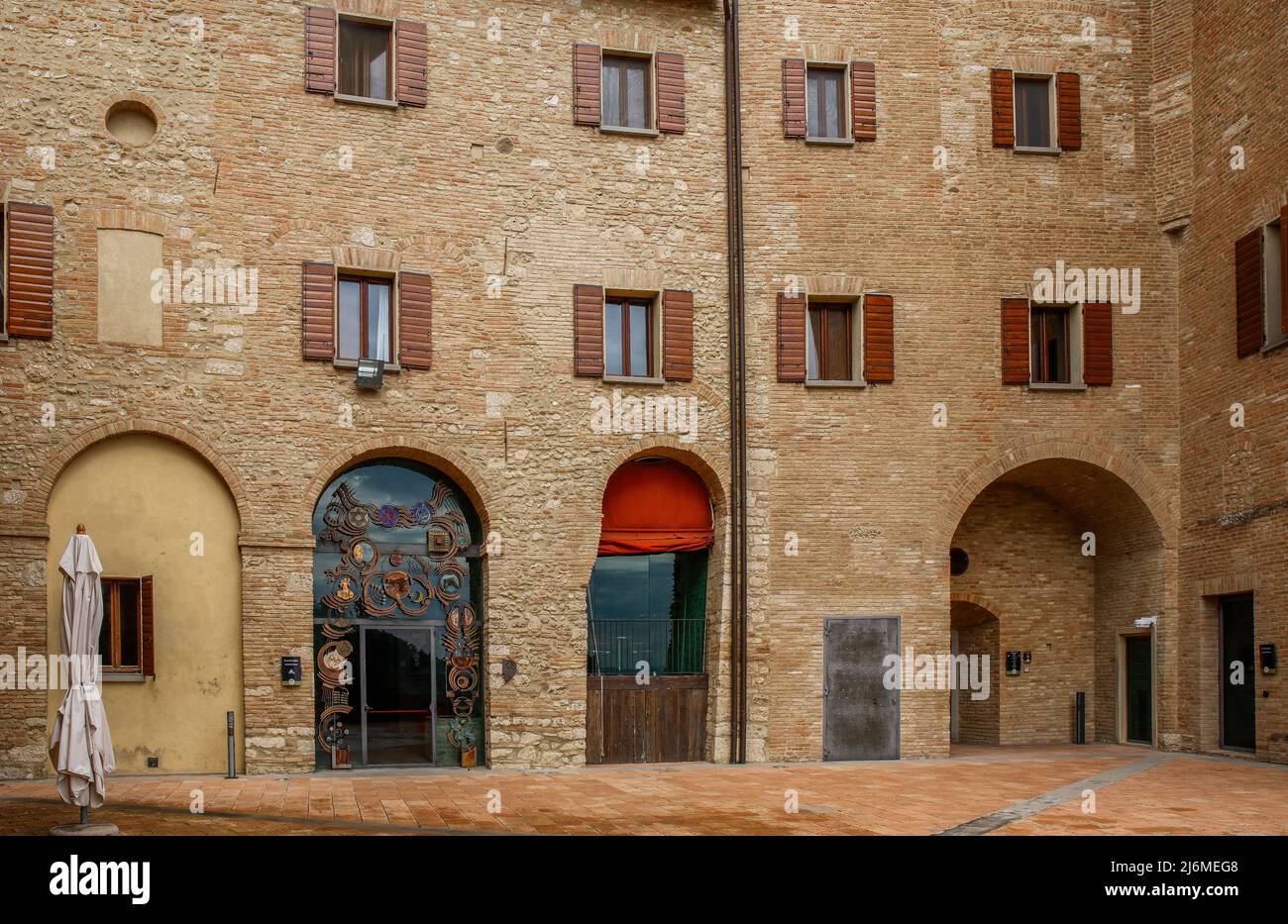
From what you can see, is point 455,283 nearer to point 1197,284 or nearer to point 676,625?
point 676,625

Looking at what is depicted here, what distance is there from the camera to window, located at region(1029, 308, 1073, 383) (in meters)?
21.7

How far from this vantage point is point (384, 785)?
17141 millimetres

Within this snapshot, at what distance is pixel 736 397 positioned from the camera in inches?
810

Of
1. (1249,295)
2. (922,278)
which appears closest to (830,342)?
(922,278)

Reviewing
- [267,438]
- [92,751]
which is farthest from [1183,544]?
[92,751]

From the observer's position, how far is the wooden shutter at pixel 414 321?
1934cm

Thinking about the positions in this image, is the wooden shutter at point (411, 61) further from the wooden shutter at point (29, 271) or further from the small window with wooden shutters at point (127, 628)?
the small window with wooden shutters at point (127, 628)

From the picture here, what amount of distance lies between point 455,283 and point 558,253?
1.60m

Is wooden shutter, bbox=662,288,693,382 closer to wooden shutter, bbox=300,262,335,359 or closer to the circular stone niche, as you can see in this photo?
wooden shutter, bbox=300,262,335,359

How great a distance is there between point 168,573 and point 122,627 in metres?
0.89

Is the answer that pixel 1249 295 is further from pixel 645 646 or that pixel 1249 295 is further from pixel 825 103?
pixel 645 646

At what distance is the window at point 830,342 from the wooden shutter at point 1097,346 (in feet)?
12.2

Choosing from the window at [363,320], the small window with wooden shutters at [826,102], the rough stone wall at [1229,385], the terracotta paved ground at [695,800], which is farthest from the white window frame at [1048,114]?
the window at [363,320]

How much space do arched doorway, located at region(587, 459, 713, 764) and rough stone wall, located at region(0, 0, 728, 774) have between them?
0.48 metres
